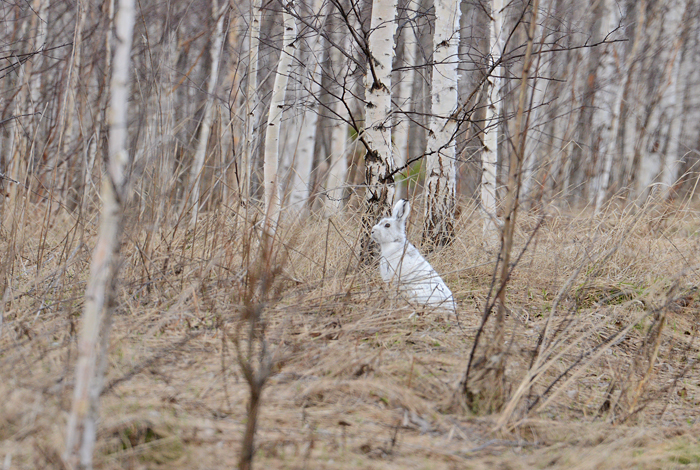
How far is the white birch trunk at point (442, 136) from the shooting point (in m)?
4.78

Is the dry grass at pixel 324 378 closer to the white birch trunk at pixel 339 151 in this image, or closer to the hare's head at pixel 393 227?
the hare's head at pixel 393 227

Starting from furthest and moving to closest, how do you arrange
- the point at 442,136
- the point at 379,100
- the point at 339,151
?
the point at 339,151, the point at 442,136, the point at 379,100

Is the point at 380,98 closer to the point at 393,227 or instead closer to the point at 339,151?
the point at 393,227

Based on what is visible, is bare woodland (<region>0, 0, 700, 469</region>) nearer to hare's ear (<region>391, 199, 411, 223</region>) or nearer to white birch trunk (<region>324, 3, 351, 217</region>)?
white birch trunk (<region>324, 3, 351, 217</region>)

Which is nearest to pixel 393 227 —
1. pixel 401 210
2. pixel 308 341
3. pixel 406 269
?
pixel 401 210

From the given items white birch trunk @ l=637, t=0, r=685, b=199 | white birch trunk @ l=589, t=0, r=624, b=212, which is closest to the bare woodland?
white birch trunk @ l=589, t=0, r=624, b=212

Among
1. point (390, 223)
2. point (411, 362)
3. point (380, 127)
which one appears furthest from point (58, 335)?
point (380, 127)

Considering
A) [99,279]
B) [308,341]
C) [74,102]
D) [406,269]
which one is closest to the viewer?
[99,279]

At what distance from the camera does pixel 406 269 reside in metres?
3.50

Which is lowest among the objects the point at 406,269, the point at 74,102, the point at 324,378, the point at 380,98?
the point at 324,378

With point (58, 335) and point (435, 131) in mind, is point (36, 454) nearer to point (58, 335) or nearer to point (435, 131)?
point (58, 335)

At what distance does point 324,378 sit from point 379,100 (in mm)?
2277

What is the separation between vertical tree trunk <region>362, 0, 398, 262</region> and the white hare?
285 millimetres

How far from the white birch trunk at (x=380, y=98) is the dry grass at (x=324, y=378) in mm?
485
